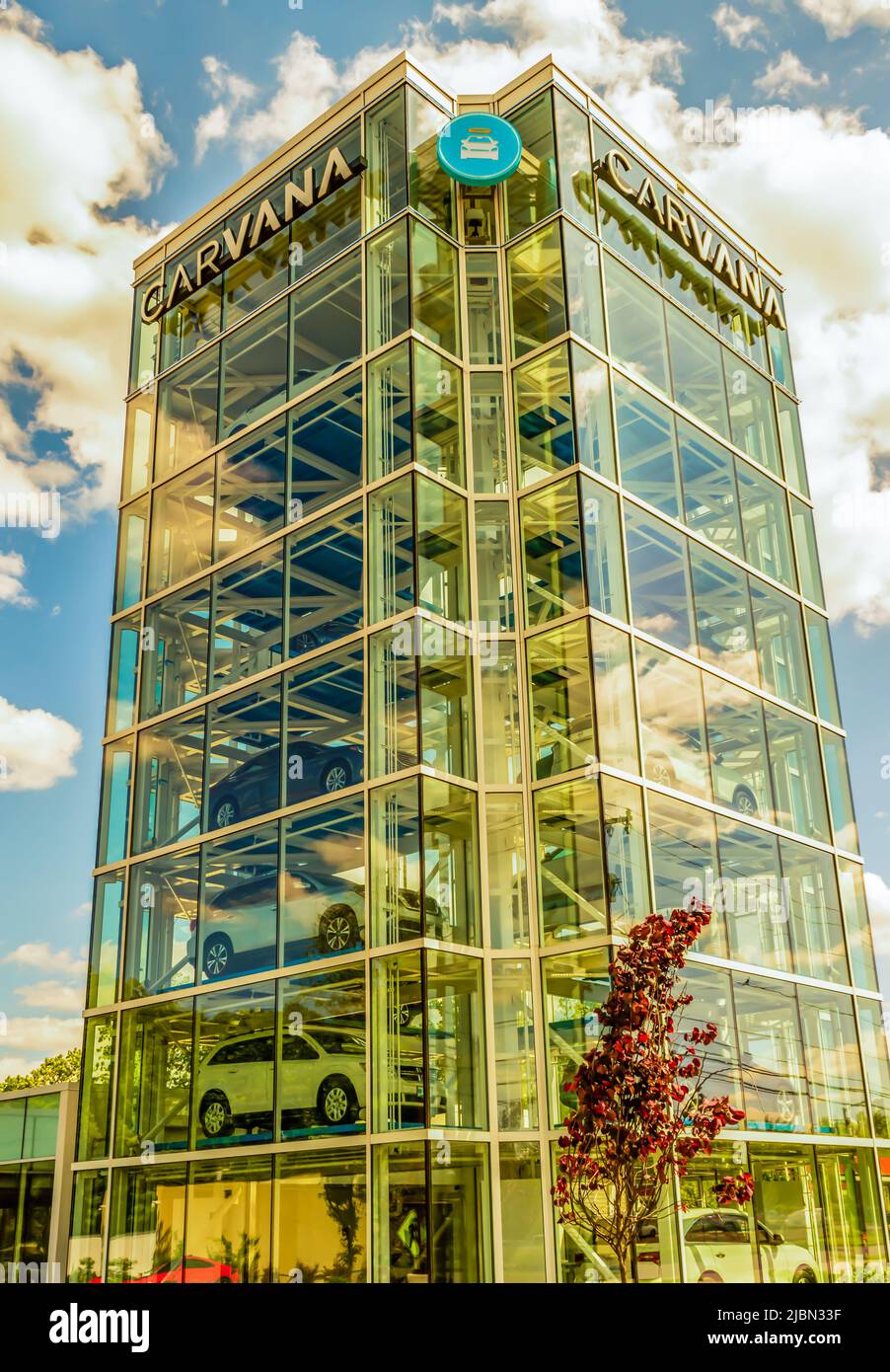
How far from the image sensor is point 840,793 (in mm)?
23188

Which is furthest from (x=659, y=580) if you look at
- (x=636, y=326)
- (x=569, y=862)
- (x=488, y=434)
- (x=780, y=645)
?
(x=569, y=862)

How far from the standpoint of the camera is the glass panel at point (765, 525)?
77.9 ft

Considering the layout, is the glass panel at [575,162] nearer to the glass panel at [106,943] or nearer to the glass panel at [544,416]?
the glass panel at [544,416]

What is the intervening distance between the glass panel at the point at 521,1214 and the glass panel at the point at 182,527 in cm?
1200

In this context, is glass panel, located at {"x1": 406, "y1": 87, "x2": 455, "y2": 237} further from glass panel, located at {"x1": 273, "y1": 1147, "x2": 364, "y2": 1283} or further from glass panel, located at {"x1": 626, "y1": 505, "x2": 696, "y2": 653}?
glass panel, located at {"x1": 273, "y1": 1147, "x2": 364, "y2": 1283}

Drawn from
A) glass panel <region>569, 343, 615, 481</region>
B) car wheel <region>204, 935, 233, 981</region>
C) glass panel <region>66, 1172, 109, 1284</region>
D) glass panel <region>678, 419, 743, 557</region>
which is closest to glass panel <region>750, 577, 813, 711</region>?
glass panel <region>678, 419, 743, 557</region>

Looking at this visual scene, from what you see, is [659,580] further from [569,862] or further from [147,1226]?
[147,1226]

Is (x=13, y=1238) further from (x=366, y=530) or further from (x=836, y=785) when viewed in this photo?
(x=836, y=785)

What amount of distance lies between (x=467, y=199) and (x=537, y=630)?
8.32m

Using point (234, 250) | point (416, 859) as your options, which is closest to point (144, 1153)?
point (416, 859)

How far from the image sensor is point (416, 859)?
17406mm

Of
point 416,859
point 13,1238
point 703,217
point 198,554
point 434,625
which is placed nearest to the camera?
point 416,859

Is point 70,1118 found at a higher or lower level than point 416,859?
lower

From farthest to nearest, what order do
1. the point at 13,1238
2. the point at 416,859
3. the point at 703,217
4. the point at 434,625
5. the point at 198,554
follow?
the point at 703,217 < the point at 198,554 < the point at 13,1238 < the point at 434,625 < the point at 416,859
